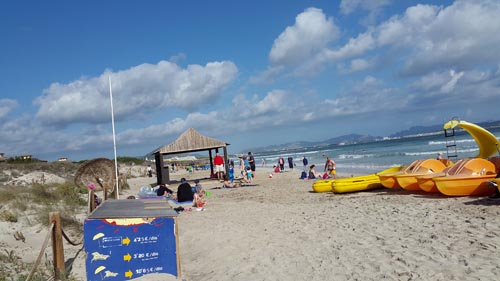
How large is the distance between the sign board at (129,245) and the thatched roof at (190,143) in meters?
14.9

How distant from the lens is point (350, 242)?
20.1 ft

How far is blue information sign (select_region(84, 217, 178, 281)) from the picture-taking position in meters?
4.93

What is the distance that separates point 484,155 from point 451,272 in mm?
8281

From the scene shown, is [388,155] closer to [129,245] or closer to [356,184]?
[356,184]

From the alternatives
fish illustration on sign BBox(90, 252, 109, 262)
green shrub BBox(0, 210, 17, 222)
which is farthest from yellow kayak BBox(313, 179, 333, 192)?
fish illustration on sign BBox(90, 252, 109, 262)

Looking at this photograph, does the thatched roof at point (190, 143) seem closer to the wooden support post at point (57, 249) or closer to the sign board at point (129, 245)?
the wooden support post at point (57, 249)

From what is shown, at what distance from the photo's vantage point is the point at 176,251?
209 inches

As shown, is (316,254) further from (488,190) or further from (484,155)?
(484,155)

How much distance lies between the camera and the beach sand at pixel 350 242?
15.6 feet

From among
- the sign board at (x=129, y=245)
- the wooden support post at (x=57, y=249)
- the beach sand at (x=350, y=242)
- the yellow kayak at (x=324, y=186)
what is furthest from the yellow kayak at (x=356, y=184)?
the wooden support post at (x=57, y=249)

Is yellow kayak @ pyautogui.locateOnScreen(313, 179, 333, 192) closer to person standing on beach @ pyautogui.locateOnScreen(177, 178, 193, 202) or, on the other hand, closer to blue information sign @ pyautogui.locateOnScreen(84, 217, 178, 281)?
person standing on beach @ pyautogui.locateOnScreen(177, 178, 193, 202)

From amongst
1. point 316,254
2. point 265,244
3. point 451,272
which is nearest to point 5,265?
point 265,244

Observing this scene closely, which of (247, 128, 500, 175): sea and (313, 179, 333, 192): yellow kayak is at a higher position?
(247, 128, 500, 175): sea

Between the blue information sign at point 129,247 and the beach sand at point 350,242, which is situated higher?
the blue information sign at point 129,247
